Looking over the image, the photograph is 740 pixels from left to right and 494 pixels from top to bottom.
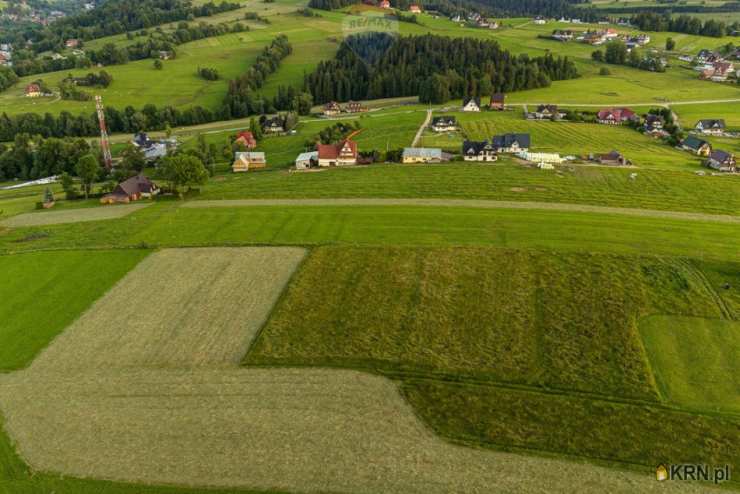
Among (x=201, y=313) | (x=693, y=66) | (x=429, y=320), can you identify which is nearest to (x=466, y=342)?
(x=429, y=320)

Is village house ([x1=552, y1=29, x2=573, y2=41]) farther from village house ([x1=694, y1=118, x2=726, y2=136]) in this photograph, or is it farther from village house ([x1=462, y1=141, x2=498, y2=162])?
village house ([x1=462, y1=141, x2=498, y2=162])

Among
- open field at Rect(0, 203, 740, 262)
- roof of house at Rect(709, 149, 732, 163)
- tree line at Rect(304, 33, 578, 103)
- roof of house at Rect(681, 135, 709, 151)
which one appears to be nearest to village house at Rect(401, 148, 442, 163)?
open field at Rect(0, 203, 740, 262)

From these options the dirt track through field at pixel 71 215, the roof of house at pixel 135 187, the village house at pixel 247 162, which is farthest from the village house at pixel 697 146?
the dirt track through field at pixel 71 215

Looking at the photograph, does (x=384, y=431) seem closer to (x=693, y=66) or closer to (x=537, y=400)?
(x=537, y=400)

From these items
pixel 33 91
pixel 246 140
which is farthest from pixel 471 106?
Result: pixel 33 91

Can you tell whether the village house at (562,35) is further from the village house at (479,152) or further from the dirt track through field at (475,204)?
the dirt track through field at (475,204)

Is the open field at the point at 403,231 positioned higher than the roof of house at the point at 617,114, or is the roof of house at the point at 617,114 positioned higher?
the roof of house at the point at 617,114

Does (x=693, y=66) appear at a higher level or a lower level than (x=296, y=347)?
higher
